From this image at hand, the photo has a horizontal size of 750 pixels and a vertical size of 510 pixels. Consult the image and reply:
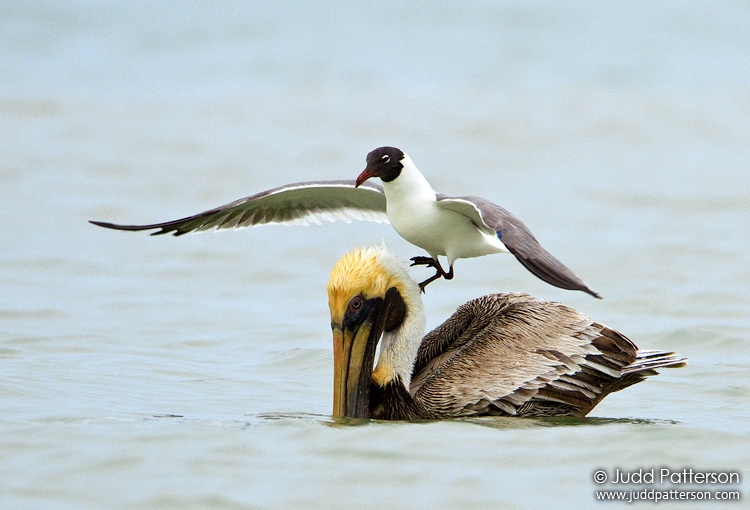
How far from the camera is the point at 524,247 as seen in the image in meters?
6.96

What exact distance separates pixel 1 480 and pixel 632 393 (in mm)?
4890

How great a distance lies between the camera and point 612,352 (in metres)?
8.30

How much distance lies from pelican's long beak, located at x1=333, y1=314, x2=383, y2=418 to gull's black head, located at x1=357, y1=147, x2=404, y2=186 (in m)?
1.08

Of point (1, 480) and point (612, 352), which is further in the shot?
point (612, 352)

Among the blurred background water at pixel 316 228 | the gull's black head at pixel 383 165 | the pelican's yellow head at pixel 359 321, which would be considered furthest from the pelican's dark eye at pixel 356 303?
the gull's black head at pixel 383 165

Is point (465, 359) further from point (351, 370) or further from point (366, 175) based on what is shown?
point (366, 175)

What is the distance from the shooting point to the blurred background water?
23.0 ft

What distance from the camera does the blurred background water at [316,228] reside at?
702 cm

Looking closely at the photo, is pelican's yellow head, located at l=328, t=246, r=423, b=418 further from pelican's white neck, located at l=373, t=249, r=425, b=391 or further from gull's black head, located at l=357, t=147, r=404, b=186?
gull's black head, located at l=357, t=147, r=404, b=186

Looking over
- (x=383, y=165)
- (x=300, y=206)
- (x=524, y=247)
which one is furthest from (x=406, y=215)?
(x=524, y=247)

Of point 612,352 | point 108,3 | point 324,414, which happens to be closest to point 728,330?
point 612,352

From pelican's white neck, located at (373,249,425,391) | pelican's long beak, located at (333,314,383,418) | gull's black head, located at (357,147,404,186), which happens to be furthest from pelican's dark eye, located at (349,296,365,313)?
gull's black head, located at (357,147,404,186)

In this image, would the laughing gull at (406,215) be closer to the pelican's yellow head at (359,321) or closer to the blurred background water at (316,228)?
the pelican's yellow head at (359,321)

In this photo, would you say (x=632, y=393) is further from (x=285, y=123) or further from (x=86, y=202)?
(x=285, y=123)
